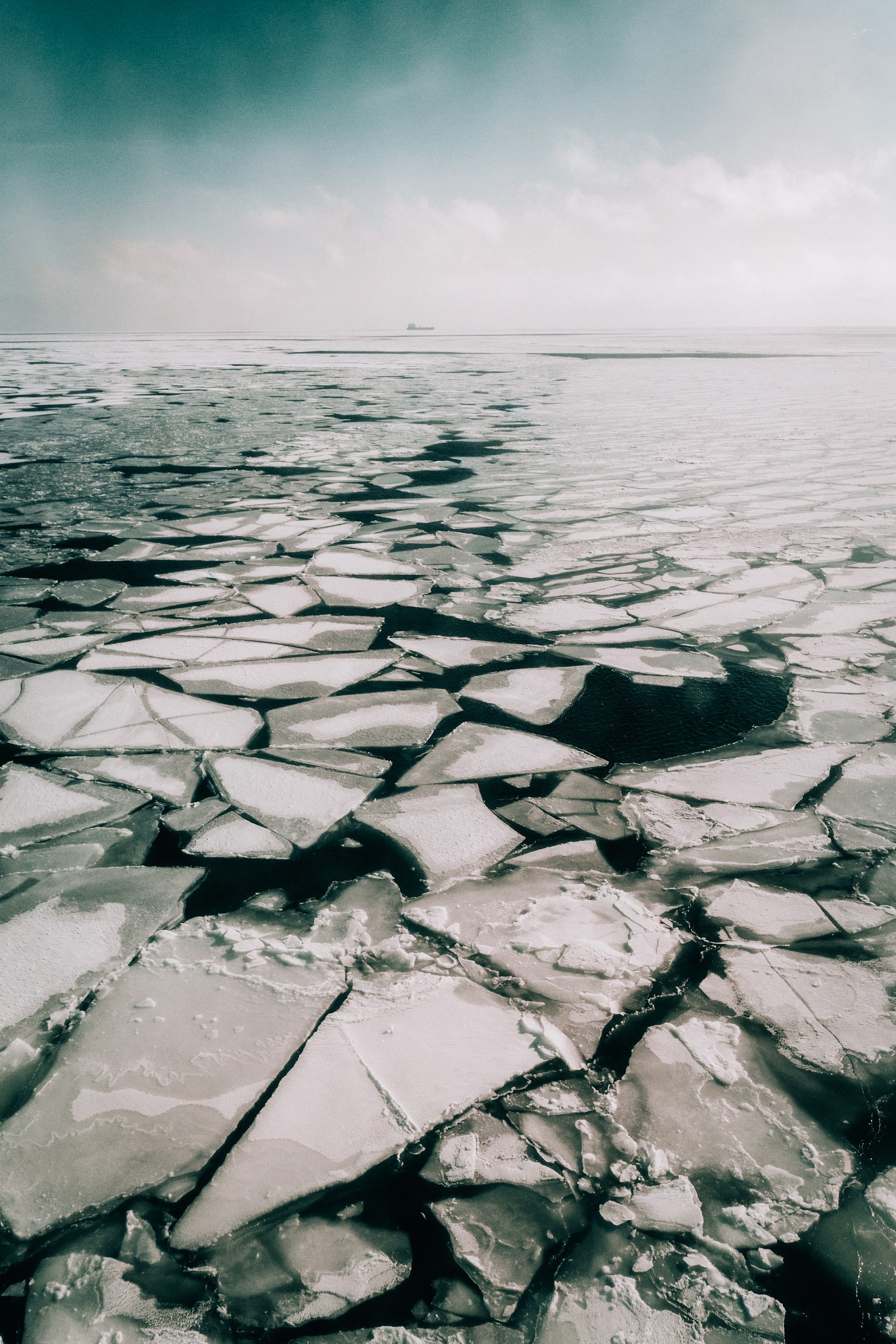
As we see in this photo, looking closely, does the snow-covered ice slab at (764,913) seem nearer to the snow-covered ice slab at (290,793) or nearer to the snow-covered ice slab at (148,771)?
the snow-covered ice slab at (290,793)

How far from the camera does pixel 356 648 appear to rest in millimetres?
2127

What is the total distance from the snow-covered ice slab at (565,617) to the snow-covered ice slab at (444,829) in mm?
902

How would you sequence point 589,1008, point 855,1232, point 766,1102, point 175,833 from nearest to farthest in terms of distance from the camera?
point 855,1232, point 766,1102, point 589,1008, point 175,833

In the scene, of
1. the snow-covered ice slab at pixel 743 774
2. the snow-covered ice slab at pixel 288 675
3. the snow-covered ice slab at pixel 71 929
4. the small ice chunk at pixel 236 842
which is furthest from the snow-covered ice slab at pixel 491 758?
A: the snow-covered ice slab at pixel 71 929

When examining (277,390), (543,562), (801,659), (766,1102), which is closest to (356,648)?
(543,562)

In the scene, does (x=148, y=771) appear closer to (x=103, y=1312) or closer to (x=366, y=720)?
(x=366, y=720)

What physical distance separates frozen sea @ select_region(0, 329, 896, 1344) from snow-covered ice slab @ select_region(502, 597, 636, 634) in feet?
0.08

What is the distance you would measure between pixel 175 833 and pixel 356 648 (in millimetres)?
880

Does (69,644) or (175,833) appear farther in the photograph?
(69,644)

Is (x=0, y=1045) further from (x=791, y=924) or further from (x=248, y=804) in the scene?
(x=791, y=924)

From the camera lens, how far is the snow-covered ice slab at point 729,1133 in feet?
2.53

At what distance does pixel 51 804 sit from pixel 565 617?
1.55m

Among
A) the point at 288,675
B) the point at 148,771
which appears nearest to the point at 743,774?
the point at 288,675

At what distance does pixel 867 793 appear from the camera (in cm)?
146
